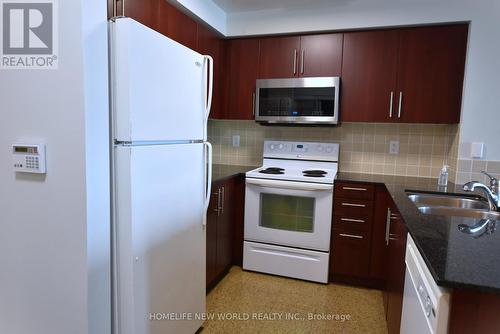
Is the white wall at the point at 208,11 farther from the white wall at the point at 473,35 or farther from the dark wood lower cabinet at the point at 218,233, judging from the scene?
the dark wood lower cabinet at the point at 218,233

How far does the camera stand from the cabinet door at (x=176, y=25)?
2.09 metres

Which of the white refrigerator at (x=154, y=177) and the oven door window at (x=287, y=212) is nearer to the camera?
the white refrigerator at (x=154, y=177)

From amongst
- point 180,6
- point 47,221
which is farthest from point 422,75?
point 47,221

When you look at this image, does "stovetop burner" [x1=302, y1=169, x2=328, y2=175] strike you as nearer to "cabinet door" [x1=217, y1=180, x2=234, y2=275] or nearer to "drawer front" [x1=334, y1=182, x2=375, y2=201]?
"drawer front" [x1=334, y1=182, x2=375, y2=201]

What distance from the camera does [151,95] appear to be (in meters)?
1.38

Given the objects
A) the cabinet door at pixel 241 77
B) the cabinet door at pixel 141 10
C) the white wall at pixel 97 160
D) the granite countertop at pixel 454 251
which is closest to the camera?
the granite countertop at pixel 454 251

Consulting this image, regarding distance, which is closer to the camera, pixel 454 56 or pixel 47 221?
pixel 47 221

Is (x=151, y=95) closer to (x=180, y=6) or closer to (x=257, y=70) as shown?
(x=180, y=6)

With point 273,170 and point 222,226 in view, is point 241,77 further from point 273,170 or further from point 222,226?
point 222,226

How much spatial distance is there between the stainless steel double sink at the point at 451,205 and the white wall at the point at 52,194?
1.79 m

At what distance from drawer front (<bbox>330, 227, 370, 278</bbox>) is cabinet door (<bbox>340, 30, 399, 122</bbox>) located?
100 cm

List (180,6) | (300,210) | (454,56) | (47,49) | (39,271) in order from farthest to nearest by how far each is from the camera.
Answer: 1. (300,210)
2. (454,56)
3. (180,6)
4. (39,271)
5. (47,49)

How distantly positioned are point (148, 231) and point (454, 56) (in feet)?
8.58

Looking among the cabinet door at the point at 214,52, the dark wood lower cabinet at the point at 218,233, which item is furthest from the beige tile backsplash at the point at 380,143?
the dark wood lower cabinet at the point at 218,233
